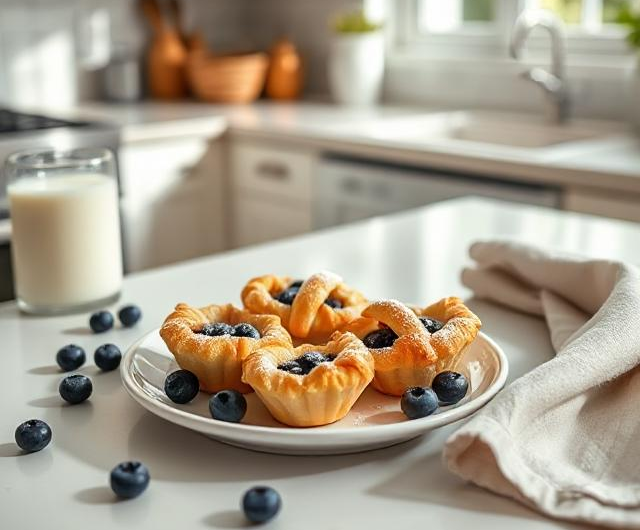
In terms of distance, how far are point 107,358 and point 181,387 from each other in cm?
18

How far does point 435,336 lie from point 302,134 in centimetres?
204

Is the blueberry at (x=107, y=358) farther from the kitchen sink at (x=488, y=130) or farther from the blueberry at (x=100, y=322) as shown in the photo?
the kitchen sink at (x=488, y=130)

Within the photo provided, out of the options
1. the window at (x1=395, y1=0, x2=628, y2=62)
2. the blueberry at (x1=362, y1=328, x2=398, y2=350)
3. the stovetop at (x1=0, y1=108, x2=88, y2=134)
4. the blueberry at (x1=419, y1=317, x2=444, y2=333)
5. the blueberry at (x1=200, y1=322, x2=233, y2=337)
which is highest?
the window at (x1=395, y1=0, x2=628, y2=62)

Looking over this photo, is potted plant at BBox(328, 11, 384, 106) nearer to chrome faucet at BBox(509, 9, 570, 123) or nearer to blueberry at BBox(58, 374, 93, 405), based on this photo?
chrome faucet at BBox(509, 9, 570, 123)

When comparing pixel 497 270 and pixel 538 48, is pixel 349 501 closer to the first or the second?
pixel 497 270

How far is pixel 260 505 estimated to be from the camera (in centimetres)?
66

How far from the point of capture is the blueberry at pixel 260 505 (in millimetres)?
657

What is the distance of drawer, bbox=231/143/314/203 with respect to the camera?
2865mm

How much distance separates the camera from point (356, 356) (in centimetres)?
76

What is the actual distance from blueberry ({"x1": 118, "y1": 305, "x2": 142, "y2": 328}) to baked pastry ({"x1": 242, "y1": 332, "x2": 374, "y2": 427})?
0.35m

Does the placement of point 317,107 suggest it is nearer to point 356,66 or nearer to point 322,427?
point 356,66

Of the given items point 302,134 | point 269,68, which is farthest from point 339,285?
point 269,68

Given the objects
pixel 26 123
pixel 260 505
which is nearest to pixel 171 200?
pixel 26 123

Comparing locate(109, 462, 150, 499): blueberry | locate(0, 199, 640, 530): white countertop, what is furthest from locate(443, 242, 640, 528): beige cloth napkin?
locate(109, 462, 150, 499): blueberry
